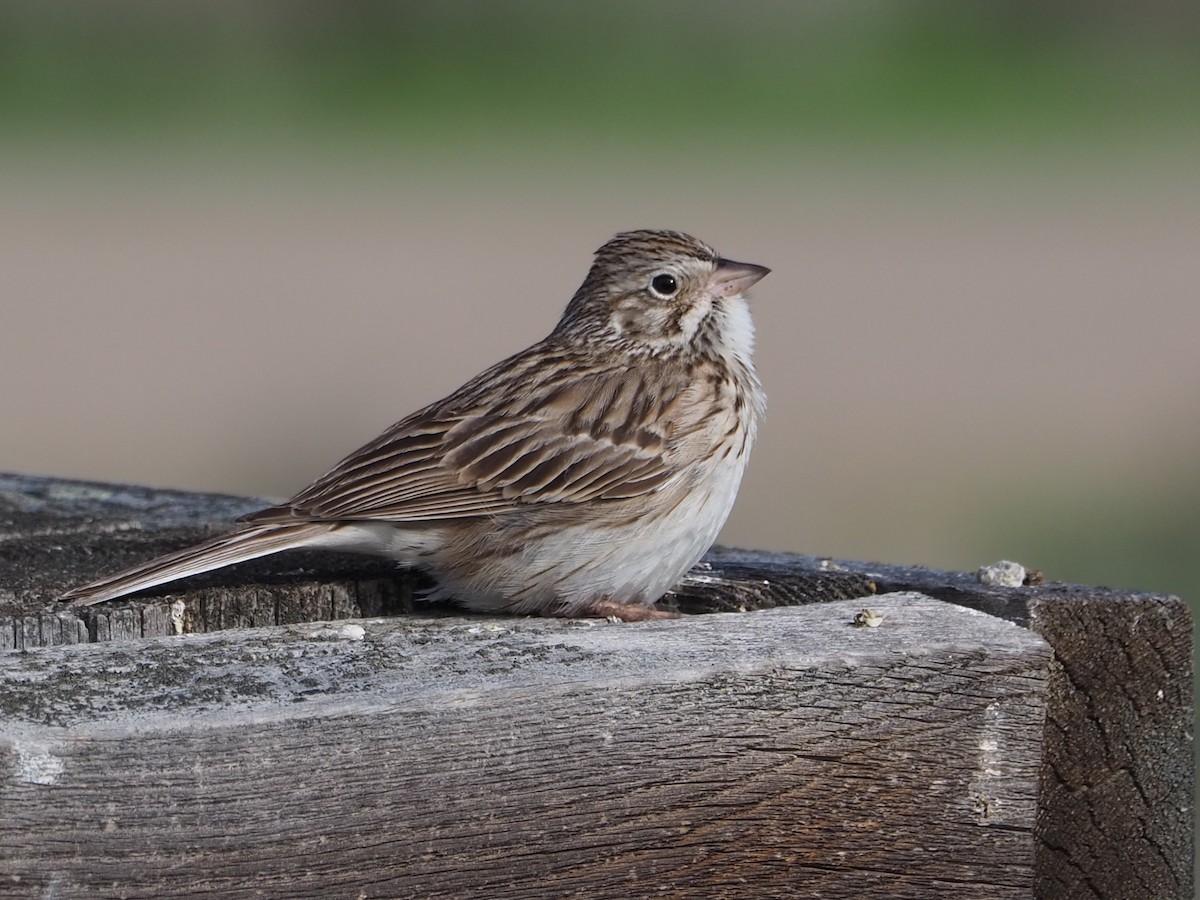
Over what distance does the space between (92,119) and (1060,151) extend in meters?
15.1

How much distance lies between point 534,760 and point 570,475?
1.86 m

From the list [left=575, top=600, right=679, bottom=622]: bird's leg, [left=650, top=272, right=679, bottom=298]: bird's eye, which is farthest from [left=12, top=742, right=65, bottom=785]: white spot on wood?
[left=650, top=272, right=679, bottom=298]: bird's eye

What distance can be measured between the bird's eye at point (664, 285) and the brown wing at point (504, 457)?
43 centimetres

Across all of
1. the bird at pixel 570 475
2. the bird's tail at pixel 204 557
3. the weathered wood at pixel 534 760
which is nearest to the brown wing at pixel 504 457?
the bird at pixel 570 475

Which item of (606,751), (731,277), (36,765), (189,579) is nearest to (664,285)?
(731,277)

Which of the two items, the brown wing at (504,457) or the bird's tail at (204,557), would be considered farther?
the brown wing at (504,457)

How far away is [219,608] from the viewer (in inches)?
154

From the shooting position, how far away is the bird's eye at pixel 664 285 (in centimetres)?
541

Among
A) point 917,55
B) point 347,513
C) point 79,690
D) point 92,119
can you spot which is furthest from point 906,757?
point 917,55

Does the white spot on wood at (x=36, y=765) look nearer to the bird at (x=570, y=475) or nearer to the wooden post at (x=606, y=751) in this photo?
the wooden post at (x=606, y=751)

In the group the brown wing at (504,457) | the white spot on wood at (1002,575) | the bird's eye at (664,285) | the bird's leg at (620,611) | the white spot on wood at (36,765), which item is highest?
the bird's eye at (664,285)

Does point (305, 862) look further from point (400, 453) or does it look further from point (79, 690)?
point (400, 453)

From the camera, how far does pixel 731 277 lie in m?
5.38

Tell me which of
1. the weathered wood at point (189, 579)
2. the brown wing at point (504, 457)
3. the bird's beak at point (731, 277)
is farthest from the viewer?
the bird's beak at point (731, 277)
